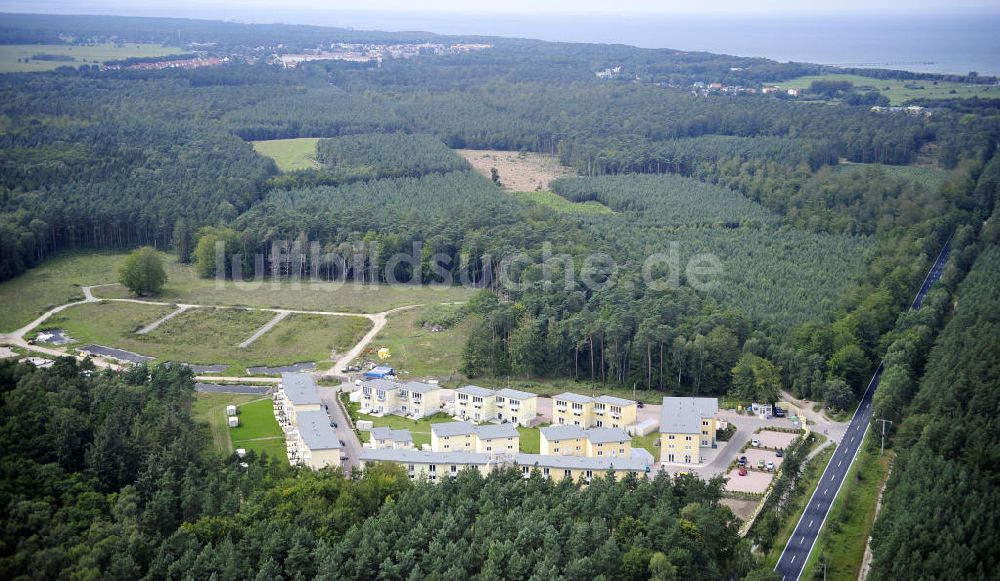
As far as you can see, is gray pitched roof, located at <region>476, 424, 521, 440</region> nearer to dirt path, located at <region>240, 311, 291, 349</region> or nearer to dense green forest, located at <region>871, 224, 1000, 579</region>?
dense green forest, located at <region>871, 224, 1000, 579</region>

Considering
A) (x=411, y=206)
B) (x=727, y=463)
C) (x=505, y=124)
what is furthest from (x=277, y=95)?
(x=727, y=463)

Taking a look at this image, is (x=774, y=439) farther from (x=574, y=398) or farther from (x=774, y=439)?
(x=574, y=398)

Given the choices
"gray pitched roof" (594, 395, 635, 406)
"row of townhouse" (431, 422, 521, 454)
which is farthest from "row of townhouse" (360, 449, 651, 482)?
"gray pitched roof" (594, 395, 635, 406)

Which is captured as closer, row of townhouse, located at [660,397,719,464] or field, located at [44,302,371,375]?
row of townhouse, located at [660,397,719,464]

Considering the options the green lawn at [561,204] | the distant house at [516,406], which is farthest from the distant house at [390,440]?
the green lawn at [561,204]

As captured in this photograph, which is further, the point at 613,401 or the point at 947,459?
the point at 613,401

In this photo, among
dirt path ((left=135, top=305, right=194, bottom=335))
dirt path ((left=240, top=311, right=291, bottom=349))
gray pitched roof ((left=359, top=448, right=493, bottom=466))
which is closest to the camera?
gray pitched roof ((left=359, top=448, right=493, bottom=466))

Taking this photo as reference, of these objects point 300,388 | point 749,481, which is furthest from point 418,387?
point 749,481

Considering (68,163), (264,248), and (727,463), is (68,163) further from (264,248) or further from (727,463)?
(727,463)
